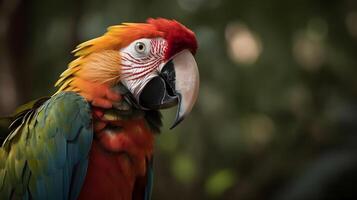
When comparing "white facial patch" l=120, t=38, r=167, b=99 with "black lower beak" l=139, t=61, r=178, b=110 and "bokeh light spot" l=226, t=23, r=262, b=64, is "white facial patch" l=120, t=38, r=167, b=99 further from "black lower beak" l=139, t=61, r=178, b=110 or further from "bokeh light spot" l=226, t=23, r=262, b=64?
"bokeh light spot" l=226, t=23, r=262, b=64

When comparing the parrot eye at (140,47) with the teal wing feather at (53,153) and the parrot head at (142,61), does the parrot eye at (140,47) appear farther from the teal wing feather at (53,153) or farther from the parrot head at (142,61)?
the teal wing feather at (53,153)

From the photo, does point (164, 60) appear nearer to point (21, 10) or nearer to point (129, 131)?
point (129, 131)

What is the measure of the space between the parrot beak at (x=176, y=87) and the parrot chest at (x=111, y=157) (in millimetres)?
95

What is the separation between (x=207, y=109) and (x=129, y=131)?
2.29 metres

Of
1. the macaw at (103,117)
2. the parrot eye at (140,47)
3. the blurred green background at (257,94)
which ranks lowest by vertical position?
the blurred green background at (257,94)

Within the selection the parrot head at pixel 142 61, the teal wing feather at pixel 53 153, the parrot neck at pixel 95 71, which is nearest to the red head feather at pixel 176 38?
the parrot head at pixel 142 61

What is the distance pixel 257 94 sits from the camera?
4.17 metres

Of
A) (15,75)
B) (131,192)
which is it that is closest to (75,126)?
(131,192)

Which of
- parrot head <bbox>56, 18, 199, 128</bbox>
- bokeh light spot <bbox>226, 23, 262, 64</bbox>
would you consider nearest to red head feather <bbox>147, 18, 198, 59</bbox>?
parrot head <bbox>56, 18, 199, 128</bbox>

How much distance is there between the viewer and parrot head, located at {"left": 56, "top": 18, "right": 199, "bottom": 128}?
193 cm

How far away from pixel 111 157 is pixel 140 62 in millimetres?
306

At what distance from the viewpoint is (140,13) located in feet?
13.2

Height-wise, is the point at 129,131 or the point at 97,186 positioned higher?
the point at 129,131

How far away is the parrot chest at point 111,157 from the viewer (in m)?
1.90
